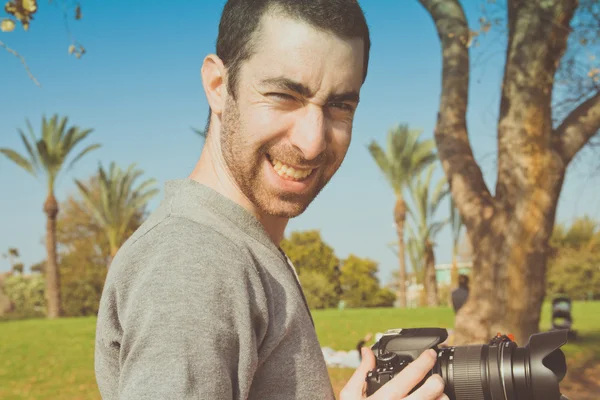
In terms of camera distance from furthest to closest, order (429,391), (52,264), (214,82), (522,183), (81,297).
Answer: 1. (81,297)
2. (52,264)
3. (522,183)
4. (214,82)
5. (429,391)

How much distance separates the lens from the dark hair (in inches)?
52.2

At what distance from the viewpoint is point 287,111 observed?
136 cm

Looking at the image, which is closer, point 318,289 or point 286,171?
point 286,171

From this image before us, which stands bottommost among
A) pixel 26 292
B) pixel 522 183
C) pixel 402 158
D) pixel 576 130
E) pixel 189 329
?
pixel 26 292

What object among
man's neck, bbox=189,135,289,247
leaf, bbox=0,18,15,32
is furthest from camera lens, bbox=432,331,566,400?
leaf, bbox=0,18,15,32

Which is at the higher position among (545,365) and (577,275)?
(545,365)

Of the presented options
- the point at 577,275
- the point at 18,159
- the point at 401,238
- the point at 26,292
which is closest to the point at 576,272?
the point at 577,275

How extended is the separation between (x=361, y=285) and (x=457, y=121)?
23.9 meters

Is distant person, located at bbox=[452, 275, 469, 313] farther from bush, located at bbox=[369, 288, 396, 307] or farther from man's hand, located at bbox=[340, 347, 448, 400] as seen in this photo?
bush, located at bbox=[369, 288, 396, 307]

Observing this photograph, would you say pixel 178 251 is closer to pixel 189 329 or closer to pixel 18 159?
pixel 189 329

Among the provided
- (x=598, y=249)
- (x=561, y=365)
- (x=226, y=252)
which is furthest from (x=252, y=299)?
(x=598, y=249)

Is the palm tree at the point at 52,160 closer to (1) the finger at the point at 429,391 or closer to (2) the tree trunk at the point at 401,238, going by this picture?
(2) the tree trunk at the point at 401,238

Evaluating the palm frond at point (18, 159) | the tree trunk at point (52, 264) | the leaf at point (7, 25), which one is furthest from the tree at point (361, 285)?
the leaf at point (7, 25)

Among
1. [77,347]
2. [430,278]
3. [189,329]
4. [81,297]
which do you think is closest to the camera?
[189,329]
